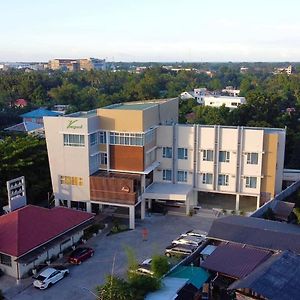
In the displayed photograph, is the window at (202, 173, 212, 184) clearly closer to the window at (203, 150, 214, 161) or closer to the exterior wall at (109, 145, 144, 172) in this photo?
the window at (203, 150, 214, 161)

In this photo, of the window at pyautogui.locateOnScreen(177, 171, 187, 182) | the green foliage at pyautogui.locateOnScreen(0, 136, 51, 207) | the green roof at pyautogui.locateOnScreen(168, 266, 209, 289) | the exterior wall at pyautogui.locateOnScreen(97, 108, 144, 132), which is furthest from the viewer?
the window at pyautogui.locateOnScreen(177, 171, 187, 182)

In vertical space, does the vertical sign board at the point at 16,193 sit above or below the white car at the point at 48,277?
above

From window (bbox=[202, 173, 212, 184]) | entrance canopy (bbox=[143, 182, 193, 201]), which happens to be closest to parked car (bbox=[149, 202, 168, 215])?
entrance canopy (bbox=[143, 182, 193, 201])

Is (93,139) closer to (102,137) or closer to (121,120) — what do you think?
(102,137)

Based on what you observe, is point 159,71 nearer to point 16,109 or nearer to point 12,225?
point 16,109

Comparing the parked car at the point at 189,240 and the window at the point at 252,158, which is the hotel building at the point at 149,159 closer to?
A: the window at the point at 252,158

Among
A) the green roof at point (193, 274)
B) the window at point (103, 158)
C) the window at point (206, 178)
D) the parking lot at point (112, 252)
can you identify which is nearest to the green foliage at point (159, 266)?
the green roof at point (193, 274)

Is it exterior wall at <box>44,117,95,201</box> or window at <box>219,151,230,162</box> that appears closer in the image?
exterior wall at <box>44,117,95,201</box>
